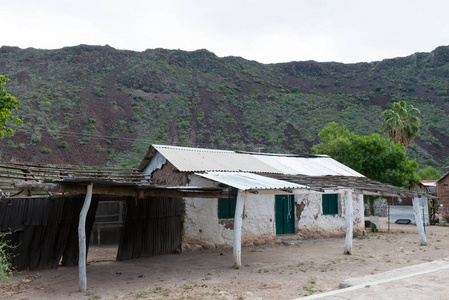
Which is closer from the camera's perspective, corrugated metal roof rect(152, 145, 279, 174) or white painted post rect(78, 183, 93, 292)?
white painted post rect(78, 183, 93, 292)

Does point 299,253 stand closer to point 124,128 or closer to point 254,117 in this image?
point 124,128

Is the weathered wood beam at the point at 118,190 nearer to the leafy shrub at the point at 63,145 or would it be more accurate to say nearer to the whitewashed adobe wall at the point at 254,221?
the whitewashed adobe wall at the point at 254,221

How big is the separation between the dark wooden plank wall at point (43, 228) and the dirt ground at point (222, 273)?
15.8 inches

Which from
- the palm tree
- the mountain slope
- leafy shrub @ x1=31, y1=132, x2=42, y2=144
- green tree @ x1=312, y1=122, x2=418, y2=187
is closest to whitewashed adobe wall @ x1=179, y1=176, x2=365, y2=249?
green tree @ x1=312, y1=122, x2=418, y2=187

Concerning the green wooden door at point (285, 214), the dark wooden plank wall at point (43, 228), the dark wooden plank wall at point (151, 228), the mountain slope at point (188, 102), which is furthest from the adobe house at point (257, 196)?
the mountain slope at point (188, 102)

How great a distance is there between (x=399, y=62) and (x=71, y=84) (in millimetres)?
62436

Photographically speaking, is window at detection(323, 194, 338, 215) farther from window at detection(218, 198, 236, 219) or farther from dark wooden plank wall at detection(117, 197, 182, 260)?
dark wooden plank wall at detection(117, 197, 182, 260)

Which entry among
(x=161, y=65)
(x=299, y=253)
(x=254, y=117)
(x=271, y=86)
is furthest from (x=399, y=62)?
(x=299, y=253)

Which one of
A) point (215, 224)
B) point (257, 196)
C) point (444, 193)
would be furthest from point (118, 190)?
point (444, 193)

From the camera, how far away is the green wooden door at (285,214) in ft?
50.4

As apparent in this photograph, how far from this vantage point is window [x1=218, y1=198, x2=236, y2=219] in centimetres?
1359

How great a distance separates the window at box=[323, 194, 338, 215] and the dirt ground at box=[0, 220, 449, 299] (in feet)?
8.66

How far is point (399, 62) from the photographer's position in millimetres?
77062

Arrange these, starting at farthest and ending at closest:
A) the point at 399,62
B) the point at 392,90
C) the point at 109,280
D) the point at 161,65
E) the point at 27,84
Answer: the point at 399,62
the point at 392,90
the point at 161,65
the point at 27,84
the point at 109,280
